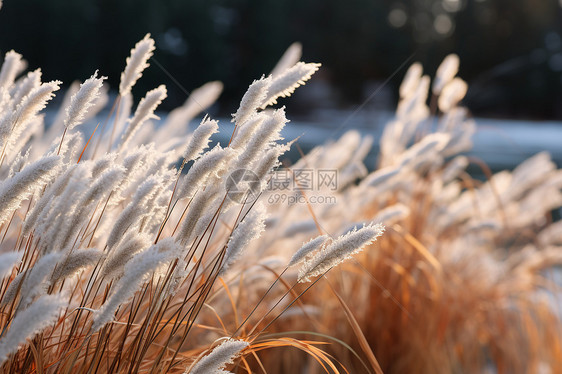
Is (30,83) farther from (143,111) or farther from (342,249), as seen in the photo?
(342,249)

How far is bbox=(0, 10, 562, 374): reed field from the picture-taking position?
1.81 ft

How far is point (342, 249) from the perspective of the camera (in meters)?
0.55

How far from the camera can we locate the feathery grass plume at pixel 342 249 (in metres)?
0.55

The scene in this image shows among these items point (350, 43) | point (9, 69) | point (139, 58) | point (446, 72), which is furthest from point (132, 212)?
point (350, 43)

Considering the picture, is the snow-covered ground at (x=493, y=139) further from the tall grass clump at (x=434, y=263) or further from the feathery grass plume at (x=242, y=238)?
the feathery grass plume at (x=242, y=238)

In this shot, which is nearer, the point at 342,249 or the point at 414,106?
the point at 342,249

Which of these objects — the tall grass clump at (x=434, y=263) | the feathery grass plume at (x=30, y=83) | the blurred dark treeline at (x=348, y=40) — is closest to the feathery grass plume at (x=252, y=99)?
the feathery grass plume at (x=30, y=83)

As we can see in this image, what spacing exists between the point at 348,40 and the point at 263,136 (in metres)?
24.2

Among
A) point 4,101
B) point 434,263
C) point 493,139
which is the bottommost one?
point 434,263

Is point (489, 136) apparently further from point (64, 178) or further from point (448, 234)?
point (64, 178)

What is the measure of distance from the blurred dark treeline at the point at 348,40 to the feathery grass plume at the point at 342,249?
1469cm

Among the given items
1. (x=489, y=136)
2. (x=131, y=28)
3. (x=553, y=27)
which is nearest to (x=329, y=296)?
(x=131, y=28)

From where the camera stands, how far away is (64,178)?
557 millimetres

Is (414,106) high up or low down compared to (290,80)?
up
